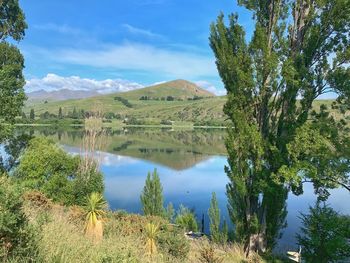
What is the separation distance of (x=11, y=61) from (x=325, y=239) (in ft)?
79.2

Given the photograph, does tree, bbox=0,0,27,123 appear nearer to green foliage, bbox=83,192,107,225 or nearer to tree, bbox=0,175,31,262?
green foliage, bbox=83,192,107,225

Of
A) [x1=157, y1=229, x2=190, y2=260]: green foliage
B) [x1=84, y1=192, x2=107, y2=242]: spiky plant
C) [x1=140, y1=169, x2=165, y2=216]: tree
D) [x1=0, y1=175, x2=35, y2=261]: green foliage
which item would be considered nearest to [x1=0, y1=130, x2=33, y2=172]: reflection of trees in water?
[x1=140, y1=169, x2=165, y2=216]: tree

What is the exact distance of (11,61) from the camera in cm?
2747

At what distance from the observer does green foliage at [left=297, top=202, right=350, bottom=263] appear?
15.0 metres

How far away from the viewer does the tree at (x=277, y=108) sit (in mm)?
15281

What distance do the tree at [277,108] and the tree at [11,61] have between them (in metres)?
13.6

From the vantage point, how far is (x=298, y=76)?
1606 cm

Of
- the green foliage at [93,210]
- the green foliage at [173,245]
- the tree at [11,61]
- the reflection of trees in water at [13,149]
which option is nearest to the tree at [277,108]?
the green foliage at [173,245]

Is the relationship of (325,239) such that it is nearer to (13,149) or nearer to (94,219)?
(94,219)

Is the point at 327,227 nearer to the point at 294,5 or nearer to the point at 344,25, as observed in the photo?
the point at 344,25

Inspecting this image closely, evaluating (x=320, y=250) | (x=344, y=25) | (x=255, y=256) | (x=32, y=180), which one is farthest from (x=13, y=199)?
(x=32, y=180)

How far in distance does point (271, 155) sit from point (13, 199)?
13.5 metres

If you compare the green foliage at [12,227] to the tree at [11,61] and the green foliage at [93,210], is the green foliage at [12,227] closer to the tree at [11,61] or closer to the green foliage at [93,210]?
the green foliage at [93,210]

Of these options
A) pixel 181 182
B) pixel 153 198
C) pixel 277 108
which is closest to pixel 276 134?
pixel 277 108
